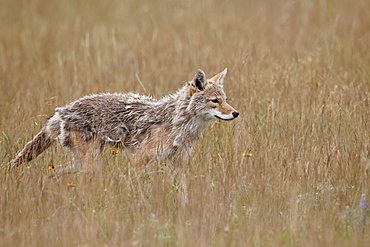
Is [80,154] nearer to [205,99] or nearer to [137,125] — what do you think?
[137,125]

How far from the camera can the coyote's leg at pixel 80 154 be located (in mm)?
6652

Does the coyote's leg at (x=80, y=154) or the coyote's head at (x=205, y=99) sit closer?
the coyote's leg at (x=80, y=154)

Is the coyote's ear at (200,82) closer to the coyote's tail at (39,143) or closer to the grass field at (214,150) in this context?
the grass field at (214,150)

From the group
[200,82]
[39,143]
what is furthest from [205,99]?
[39,143]

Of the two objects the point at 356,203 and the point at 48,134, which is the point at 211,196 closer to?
the point at 356,203

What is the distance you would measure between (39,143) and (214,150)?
210 cm

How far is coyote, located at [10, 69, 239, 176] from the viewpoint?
6.91m

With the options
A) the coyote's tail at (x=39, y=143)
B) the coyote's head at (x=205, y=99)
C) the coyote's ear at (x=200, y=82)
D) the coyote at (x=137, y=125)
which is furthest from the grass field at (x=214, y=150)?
the coyote's ear at (x=200, y=82)

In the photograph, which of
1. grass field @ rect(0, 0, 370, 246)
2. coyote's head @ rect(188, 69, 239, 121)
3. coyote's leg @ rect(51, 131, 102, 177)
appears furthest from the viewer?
coyote's head @ rect(188, 69, 239, 121)

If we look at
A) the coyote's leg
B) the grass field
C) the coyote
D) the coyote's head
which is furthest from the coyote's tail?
the coyote's head

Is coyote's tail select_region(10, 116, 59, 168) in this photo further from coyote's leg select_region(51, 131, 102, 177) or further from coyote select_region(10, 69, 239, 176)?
coyote's leg select_region(51, 131, 102, 177)

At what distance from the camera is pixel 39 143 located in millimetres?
7160

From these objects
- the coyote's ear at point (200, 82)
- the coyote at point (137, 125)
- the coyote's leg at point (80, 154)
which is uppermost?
the coyote's ear at point (200, 82)

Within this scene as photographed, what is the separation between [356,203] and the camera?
18.0 ft
